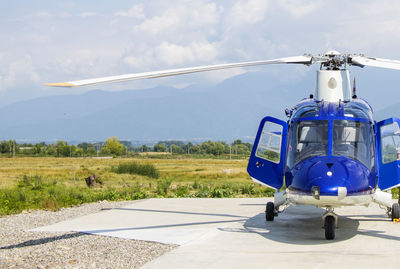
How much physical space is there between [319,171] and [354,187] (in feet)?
1.83

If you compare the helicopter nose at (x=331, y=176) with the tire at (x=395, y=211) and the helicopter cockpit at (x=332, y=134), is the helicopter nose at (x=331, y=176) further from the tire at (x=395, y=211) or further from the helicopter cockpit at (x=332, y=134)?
the tire at (x=395, y=211)

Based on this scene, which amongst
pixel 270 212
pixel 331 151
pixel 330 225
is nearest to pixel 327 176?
pixel 331 151

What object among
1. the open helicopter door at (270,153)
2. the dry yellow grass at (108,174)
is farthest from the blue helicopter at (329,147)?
the dry yellow grass at (108,174)

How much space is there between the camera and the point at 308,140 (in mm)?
8750

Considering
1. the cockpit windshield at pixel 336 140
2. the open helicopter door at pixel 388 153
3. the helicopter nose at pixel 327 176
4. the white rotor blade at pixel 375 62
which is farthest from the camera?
the open helicopter door at pixel 388 153

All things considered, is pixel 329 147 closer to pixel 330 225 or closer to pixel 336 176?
pixel 336 176

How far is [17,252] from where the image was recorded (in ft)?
27.5

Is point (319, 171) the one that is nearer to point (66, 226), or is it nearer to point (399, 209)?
point (399, 209)

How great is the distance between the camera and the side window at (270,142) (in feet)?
32.0

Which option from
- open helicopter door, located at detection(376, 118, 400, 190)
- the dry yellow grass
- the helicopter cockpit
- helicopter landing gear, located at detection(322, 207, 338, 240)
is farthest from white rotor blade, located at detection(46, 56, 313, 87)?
the dry yellow grass

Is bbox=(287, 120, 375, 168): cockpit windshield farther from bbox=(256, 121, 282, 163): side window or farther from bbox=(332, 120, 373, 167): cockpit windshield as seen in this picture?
bbox=(256, 121, 282, 163): side window

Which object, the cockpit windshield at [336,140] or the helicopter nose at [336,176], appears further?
the cockpit windshield at [336,140]

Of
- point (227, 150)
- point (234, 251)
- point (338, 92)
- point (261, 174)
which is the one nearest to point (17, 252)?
point (234, 251)

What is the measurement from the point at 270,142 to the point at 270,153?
Answer: 206 millimetres
